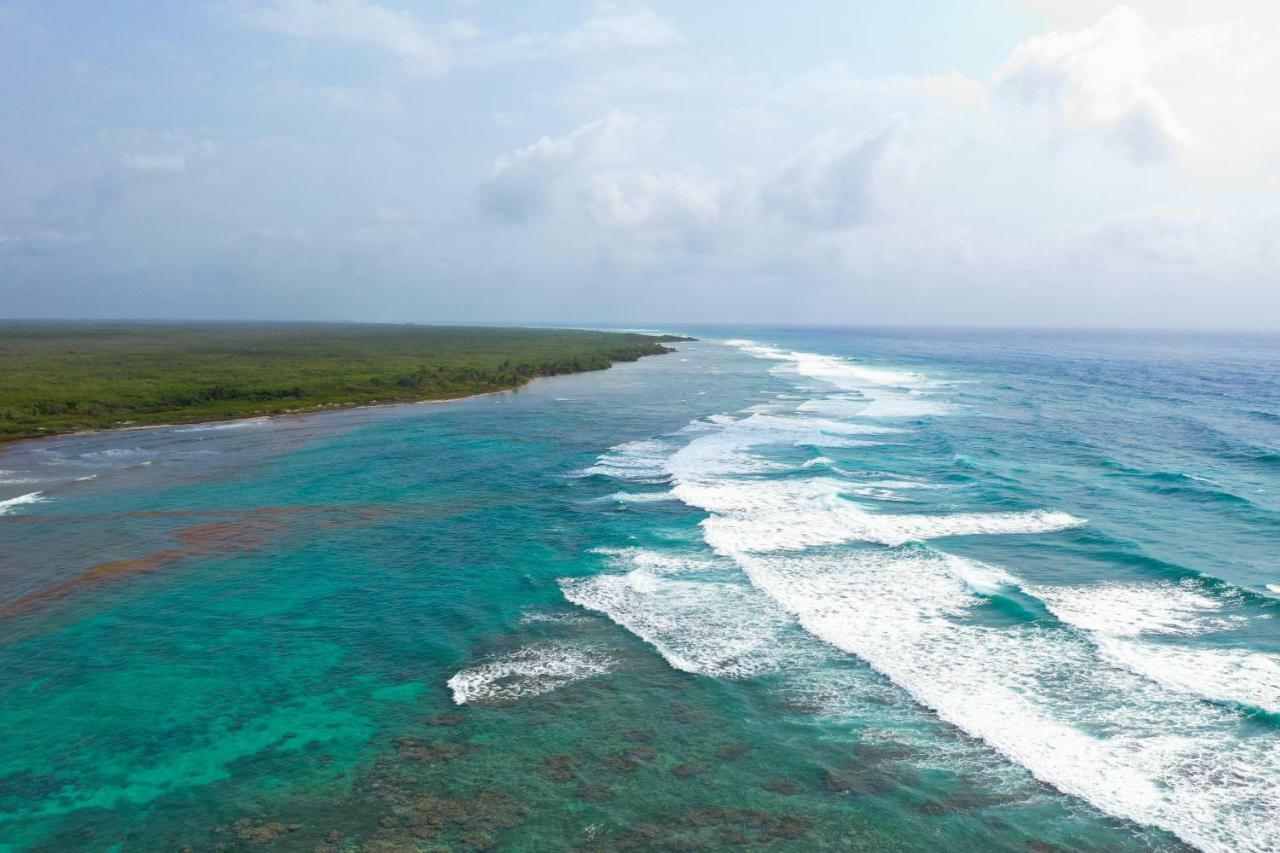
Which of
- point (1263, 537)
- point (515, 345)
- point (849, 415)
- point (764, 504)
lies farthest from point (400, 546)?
point (515, 345)

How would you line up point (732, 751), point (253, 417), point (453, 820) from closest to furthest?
point (453, 820)
point (732, 751)
point (253, 417)

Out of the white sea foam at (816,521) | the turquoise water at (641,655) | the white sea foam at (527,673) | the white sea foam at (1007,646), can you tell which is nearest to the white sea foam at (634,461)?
the turquoise water at (641,655)

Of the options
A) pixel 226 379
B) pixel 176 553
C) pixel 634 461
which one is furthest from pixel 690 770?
pixel 226 379

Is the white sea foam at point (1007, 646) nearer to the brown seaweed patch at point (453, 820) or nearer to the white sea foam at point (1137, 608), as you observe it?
the white sea foam at point (1137, 608)

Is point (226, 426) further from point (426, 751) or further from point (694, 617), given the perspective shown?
point (426, 751)

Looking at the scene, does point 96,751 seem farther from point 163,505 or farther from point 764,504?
point 764,504
